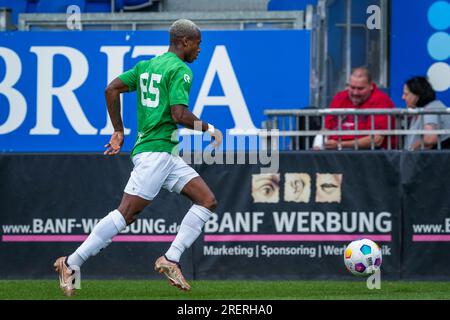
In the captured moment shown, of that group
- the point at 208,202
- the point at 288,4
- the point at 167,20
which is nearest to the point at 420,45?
the point at 288,4

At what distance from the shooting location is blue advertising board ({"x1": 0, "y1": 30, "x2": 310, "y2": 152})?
46.9 ft

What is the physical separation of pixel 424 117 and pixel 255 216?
2.10 m

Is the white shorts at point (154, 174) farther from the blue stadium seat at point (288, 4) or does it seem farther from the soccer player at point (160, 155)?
the blue stadium seat at point (288, 4)

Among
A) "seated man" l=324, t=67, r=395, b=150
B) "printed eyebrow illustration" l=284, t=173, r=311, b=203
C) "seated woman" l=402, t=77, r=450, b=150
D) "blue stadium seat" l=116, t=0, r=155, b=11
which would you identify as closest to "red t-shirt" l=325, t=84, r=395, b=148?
A: "seated man" l=324, t=67, r=395, b=150

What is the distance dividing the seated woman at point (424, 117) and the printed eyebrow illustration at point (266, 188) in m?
1.53

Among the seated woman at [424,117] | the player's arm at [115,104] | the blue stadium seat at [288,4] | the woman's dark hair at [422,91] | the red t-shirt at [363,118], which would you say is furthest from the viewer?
the blue stadium seat at [288,4]

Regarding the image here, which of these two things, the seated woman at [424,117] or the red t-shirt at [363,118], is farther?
the red t-shirt at [363,118]

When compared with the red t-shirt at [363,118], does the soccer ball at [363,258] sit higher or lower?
lower

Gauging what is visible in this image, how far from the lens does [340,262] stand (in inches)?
476

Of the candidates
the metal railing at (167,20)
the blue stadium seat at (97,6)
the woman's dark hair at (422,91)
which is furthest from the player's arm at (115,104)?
the blue stadium seat at (97,6)

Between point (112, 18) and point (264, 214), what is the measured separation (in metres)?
4.11

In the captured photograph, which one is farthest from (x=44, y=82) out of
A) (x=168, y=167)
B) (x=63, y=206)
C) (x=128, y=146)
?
(x=168, y=167)

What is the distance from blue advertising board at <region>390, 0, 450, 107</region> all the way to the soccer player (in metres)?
5.84

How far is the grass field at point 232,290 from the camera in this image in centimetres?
1000
